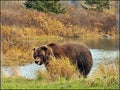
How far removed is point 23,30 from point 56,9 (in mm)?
8572

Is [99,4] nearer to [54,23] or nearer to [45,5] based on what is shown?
[45,5]

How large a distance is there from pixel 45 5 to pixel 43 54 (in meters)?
30.7

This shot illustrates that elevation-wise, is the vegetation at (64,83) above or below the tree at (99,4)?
above

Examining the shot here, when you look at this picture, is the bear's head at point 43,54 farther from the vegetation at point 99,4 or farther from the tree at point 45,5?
the vegetation at point 99,4

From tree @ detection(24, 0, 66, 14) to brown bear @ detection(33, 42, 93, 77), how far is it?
A: 28872 mm

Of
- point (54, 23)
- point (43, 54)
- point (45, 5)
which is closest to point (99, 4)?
point (45, 5)

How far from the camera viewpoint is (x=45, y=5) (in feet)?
146

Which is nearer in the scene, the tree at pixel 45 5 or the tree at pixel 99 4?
the tree at pixel 45 5

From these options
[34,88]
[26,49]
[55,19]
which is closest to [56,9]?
[55,19]

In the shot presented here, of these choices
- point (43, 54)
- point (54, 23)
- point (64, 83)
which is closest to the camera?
point (64, 83)

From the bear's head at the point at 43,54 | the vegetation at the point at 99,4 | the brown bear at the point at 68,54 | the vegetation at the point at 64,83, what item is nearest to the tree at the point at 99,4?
the vegetation at the point at 99,4

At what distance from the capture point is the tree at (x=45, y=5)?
4369cm

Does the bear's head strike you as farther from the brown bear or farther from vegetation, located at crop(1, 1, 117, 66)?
vegetation, located at crop(1, 1, 117, 66)

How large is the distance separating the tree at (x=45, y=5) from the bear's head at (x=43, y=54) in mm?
29483
